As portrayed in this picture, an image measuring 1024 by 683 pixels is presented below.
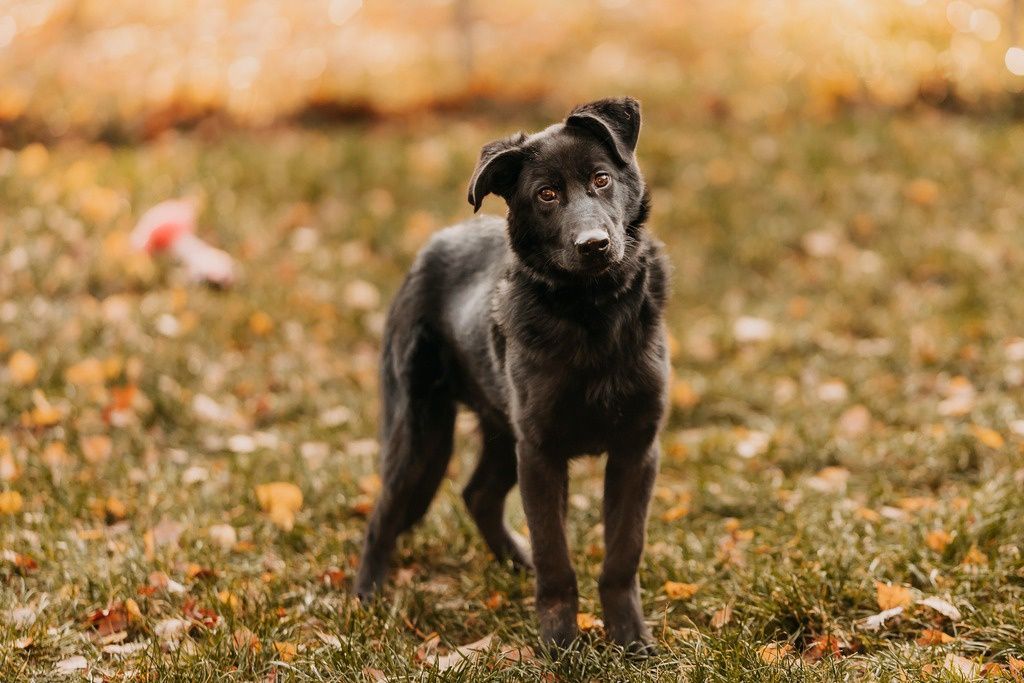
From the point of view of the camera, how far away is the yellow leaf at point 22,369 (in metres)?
5.44

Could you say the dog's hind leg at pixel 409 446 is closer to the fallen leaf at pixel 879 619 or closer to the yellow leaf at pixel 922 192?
the fallen leaf at pixel 879 619

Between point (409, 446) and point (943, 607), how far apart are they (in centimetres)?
192

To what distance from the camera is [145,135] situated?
9.20 m

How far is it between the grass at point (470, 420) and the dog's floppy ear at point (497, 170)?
1.45m

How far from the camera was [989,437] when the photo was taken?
4.52 m

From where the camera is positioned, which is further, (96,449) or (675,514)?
(96,449)

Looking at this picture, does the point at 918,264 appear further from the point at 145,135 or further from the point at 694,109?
the point at 145,135

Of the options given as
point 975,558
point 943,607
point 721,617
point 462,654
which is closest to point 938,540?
point 975,558

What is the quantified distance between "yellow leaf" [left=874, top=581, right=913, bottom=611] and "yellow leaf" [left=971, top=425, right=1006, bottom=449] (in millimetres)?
1448

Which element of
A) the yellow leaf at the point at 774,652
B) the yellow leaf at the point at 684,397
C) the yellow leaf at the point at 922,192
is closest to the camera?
the yellow leaf at the point at 774,652

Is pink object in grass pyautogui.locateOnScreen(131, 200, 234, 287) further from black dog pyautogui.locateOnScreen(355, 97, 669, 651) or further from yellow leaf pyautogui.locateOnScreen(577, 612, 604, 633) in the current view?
yellow leaf pyautogui.locateOnScreen(577, 612, 604, 633)

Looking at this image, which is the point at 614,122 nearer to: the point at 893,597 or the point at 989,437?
the point at 893,597

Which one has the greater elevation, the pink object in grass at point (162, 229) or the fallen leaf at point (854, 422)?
the pink object in grass at point (162, 229)

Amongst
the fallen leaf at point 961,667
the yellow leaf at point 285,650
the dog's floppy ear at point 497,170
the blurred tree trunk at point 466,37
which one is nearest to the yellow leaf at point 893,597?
the fallen leaf at point 961,667
